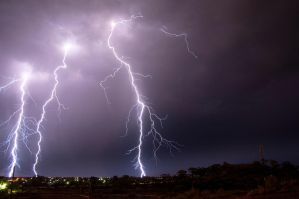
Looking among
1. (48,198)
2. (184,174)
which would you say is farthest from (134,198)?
(184,174)

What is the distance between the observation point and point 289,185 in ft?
76.0

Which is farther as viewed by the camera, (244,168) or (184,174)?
(184,174)

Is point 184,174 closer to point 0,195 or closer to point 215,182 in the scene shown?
point 215,182

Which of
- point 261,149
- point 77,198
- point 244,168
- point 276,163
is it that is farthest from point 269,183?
point 276,163

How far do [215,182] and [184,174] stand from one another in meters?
25.9

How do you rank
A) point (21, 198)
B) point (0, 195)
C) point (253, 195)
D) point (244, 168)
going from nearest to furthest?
point (253, 195) < point (0, 195) < point (21, 198) < point (244, 168)

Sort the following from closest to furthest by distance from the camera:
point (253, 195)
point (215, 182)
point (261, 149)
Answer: point (253, 195)
point (261, 149)
point (215, 182)

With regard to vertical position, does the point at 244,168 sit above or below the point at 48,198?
above

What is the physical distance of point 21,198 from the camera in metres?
28.3

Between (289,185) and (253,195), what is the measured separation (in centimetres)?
431

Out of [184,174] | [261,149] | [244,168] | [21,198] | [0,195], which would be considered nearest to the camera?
[0,195]

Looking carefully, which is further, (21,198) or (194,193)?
(21,198)

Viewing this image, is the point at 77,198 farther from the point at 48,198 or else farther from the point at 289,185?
the point at 289,185

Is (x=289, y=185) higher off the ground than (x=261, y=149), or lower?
lower
